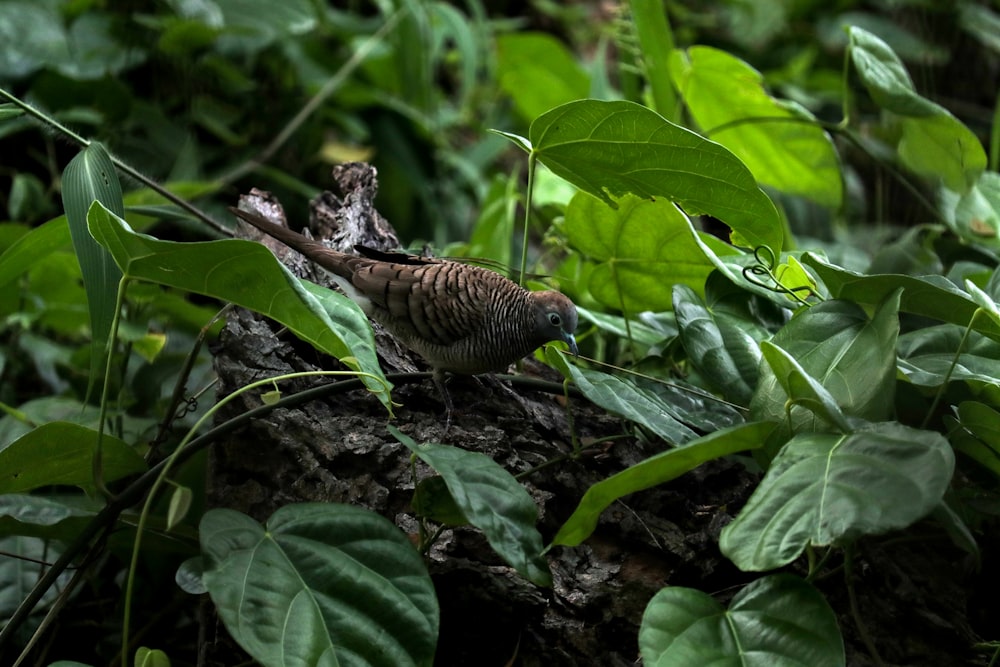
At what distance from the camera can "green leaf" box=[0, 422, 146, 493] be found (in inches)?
44.1

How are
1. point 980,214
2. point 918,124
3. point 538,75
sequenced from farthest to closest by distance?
1. point 538,75
2. point 980,214
3. point 918,124

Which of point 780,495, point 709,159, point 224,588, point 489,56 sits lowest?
point 489,56

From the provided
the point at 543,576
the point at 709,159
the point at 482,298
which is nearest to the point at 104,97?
the point at 482,298

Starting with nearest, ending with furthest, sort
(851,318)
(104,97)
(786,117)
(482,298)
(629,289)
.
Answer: (851,318)
(482,298)
(629,289)
(786,117)
(104,97)

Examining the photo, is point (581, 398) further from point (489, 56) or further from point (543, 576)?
point (489, 56)

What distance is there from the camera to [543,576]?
100 cm

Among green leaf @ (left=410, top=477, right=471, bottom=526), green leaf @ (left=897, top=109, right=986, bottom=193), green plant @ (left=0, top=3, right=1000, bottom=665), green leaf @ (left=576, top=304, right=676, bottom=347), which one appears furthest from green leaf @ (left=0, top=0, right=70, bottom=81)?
green leaf @ (left=897, top=109, right=986, bottom=193)

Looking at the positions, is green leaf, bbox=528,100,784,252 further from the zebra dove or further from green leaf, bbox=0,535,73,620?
green leaf, bbox=0,535,73,620

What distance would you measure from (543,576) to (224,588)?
13.8 inches

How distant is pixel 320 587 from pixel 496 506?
22cm

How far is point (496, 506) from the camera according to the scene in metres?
1.01

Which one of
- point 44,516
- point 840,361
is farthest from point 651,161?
point 44,516

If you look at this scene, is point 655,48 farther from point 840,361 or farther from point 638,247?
point 840,361

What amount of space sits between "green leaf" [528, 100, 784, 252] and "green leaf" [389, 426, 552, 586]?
0.48m
